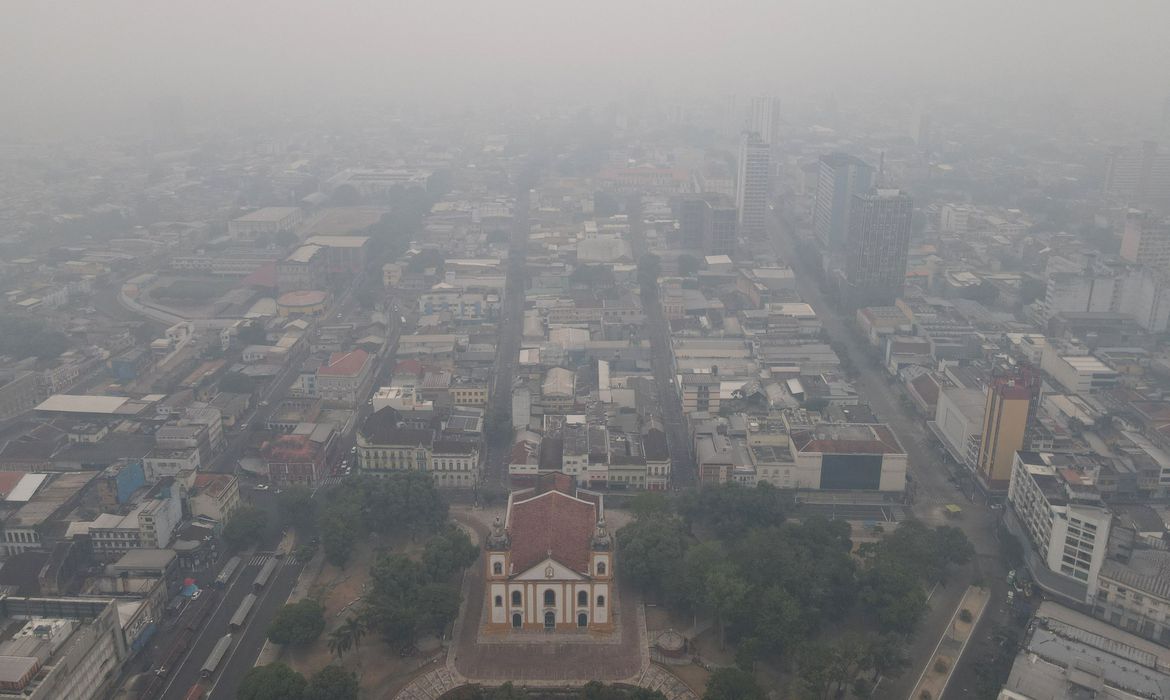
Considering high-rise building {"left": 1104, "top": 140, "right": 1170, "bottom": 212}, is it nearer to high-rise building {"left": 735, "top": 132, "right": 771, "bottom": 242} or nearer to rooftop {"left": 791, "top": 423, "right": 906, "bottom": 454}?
high-rise building {"left": 735, "top": 132, "right": 771, "bottom": 242}

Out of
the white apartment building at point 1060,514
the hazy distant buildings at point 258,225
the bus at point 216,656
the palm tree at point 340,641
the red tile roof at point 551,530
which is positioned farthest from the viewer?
the hazy distant buildings at point 258,225

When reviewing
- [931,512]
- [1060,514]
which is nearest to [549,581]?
[931,512]

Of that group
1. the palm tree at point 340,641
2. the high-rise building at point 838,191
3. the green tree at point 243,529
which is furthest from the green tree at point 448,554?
the high-rise building at point 838,191

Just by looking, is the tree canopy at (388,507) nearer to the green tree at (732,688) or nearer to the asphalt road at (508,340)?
the asphalt road at (508,340)

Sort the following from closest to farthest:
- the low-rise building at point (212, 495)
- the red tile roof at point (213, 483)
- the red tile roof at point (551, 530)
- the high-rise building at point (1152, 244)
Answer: the red tile roof at point (551, 530), the low-rise building at point (212, 495), the red tile roof at point (213, 483), the high-rise building at point (1152, 244)

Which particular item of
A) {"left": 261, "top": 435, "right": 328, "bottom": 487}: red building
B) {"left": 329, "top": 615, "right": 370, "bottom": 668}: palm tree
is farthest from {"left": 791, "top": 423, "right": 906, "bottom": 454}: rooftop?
{"left": 261, "top": 435, "right": 328, "bottom": 487}: red building

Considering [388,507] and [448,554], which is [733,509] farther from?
[388,507]
